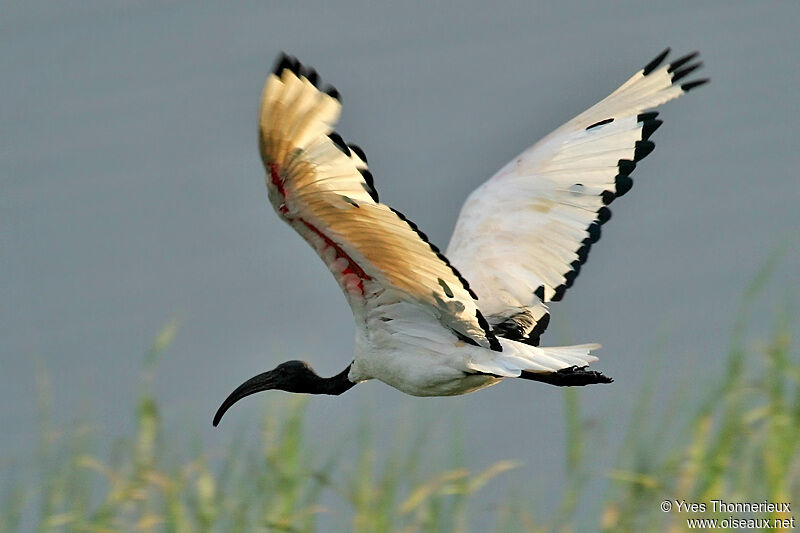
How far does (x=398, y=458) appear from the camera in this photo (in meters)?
6.25

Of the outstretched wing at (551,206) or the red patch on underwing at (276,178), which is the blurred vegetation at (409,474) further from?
the red patch on underwing at (276,178)

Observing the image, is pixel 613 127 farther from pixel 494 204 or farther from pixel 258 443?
pixel 258 443

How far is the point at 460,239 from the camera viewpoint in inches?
253

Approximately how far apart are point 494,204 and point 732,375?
1098 mm

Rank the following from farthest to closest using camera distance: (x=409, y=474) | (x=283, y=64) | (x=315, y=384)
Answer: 1. (x=315, y=384)
2. (x=409, y=474)
3. (x=283, y=64)

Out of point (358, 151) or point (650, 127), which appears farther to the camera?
point (650, 127)

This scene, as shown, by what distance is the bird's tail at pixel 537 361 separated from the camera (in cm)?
547

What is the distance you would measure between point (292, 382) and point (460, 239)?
0.85 meters

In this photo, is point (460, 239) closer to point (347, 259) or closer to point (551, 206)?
point (551, 206)

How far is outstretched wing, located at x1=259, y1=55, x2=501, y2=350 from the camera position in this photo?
457 centimetres

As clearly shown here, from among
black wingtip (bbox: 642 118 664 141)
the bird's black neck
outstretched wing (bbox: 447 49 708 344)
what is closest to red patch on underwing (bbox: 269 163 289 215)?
outstretched wing (bbox: 447 49 708 344)

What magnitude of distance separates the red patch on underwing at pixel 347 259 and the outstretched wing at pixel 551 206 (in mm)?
917

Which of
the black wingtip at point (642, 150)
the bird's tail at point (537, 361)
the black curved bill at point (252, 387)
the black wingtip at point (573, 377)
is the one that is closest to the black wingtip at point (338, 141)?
the bird's tail at point (537, 361)

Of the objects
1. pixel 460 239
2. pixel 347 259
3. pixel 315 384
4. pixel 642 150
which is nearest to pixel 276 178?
pixel 347 259
